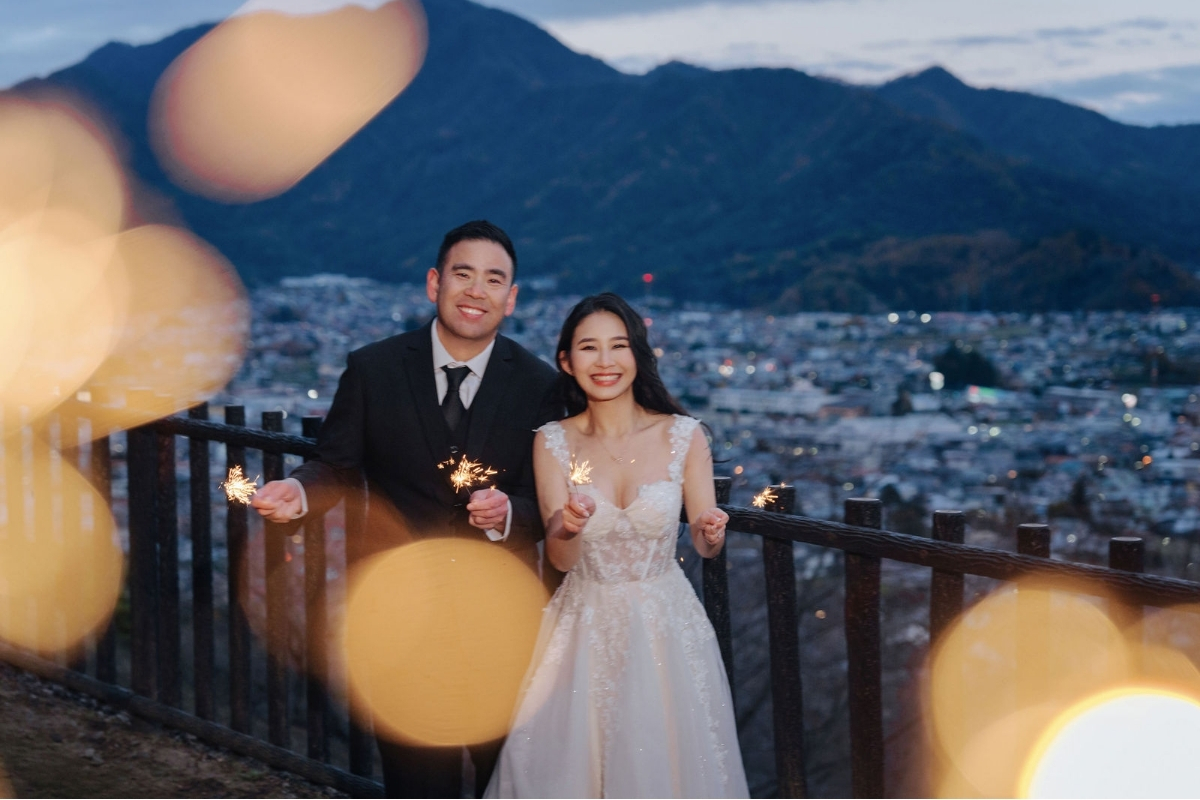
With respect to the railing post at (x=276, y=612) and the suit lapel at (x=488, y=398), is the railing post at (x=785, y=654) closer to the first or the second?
the suit lapel at (x=488, y=398)

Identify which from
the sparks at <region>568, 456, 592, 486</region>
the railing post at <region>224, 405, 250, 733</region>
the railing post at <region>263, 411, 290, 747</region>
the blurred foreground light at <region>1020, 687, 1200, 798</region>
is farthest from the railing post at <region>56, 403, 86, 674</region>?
the blurred foreground light at <region>1020, 687, 1200, 798</region>

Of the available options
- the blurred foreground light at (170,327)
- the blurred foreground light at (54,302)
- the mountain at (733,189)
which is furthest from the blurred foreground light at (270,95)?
the blurred foreground light at (54,302)

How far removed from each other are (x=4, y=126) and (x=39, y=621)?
121 feet

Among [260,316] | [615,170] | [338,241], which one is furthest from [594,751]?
[615,170]

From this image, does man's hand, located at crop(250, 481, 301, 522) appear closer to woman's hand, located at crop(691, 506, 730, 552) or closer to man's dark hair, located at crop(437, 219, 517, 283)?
man's dark hair, located at crop(437, 219, 517, 283)

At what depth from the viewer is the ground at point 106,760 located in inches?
166

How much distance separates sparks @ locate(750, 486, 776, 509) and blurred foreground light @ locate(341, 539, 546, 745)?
0.73 meters

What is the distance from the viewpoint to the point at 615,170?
192 feet

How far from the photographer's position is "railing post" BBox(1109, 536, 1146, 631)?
2.70 metres

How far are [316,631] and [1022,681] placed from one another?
8.16 feet

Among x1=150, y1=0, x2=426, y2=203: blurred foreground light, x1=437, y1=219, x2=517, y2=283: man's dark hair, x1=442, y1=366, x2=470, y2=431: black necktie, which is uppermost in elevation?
x1=150, y1=0, x2=426, y2=203: blurred foreground light

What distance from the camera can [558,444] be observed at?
125 inches

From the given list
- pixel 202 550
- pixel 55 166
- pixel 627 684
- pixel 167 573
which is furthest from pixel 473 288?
pixel 55 166

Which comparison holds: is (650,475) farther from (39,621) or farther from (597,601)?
(39,621)
